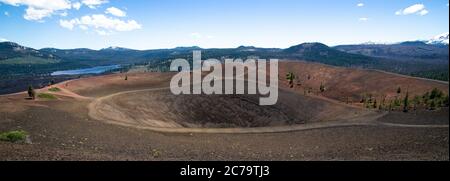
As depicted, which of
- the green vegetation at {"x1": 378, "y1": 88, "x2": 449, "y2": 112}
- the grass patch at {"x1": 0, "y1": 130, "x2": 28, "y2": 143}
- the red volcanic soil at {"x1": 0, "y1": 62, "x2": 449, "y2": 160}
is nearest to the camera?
the grass patch at {"x1": 0, "y1": 130, "x2": 28, "y2": 143}

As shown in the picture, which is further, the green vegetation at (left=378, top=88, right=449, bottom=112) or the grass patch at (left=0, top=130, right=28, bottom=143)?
the green vegetation at (left=378, top=88, right=449, bottom=112)

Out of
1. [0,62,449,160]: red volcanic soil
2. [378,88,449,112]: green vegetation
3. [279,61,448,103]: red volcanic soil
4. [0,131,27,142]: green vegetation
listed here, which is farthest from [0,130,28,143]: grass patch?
[279,61,448,103]: red volcanic soil

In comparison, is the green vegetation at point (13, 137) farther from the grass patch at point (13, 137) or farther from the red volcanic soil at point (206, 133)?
the red volcanic soil at point (206, 133)

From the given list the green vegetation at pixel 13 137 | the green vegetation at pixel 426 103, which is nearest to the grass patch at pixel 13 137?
the green vegetation at pixel 13 137

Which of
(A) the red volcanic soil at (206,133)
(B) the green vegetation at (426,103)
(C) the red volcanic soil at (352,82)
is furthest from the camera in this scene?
(C) the red volcanic soil at (352,82)

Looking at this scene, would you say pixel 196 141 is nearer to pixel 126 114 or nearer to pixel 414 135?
pixel 414 135

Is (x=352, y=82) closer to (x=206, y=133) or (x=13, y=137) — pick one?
(x=206, y=133)

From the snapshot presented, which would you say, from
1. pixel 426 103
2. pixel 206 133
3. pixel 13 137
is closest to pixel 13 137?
pixel 13 137

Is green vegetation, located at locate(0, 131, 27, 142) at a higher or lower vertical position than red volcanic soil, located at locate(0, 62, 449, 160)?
higher

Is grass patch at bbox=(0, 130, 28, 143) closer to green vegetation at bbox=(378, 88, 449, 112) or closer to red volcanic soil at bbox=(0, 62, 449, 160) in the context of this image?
red volcanic soil at bbox=(0, 62, 449, 160)
